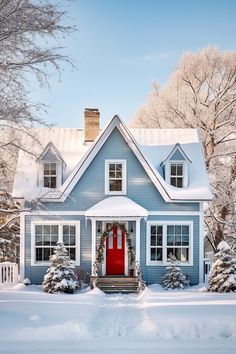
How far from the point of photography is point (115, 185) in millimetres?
22047

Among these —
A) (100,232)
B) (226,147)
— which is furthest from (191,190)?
(226,147)

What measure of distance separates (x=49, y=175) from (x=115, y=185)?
2.93 m

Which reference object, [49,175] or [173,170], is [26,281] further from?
[173,170]

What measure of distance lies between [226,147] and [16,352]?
19.9 metres

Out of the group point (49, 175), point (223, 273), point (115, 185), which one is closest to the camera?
point (223, 273)

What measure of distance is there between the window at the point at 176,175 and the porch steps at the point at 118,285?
14.9ft

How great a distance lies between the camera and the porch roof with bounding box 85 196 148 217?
20.8m

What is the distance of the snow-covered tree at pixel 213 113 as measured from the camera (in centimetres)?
2697

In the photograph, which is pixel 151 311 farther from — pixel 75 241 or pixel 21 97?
pixel 75 241

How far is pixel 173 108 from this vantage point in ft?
93.4

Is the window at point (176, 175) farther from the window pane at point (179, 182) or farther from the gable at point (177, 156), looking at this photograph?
the gable at point (177, 156)

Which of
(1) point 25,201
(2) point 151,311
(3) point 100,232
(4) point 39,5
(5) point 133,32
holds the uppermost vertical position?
(5) point 133,32

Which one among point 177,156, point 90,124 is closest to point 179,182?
point 177,156

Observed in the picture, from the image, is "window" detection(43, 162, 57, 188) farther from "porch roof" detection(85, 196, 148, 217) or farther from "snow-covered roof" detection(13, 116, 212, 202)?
"porch roof" detection(85, 196, 148, 217)
